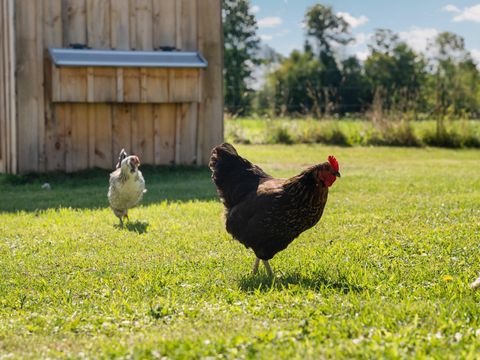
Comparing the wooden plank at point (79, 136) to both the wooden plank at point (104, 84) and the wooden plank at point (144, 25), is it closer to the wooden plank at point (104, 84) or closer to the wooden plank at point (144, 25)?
the wooden plank at point (104, 84)

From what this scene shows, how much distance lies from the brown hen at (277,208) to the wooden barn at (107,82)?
730 centimetres

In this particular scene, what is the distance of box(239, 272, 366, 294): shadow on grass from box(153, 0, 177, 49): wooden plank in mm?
8573

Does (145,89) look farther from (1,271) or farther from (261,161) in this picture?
(1,271)

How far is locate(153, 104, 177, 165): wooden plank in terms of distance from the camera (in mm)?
14039

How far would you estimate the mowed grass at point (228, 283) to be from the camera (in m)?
4.20

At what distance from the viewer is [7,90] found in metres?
13.1

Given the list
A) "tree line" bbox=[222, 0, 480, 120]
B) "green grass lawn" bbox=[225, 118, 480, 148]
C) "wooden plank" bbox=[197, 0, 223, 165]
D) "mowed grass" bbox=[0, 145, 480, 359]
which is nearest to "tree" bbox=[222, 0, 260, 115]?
"tree line" bbox=[222, 0, 480, 120]

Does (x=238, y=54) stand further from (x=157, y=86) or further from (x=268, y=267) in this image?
(x=268, y=267)

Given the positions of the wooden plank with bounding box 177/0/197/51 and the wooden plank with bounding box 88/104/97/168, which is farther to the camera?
the wooden plank with bounding box 177/0/197/51

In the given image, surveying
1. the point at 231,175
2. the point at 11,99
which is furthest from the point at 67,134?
the point at 231,175

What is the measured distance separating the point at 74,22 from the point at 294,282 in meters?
8.87

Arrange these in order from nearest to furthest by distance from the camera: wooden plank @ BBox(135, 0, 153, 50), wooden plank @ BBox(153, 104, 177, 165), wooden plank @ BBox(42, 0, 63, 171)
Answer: wooden plank @ BBox(42, 0, 63, 171) → wooden plank @ BBox(135, 0, 153, 50) → wooden plank @ BBox(153, 104, 177, 165)

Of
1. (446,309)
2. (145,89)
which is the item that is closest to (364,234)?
(446,309)

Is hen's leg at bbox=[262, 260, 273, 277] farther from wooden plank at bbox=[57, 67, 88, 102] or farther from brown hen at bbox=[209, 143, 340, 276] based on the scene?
wooden plank at bbox=[57, 67, 88, 102]
